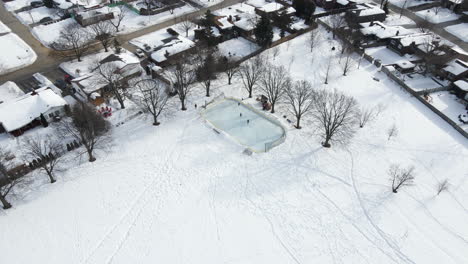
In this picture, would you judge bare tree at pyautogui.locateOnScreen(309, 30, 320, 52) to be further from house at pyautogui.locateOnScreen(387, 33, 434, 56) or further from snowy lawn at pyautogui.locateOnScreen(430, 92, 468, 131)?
snowy lawn at pyautogui.locateOnScreen(430, 92, 468, 131)

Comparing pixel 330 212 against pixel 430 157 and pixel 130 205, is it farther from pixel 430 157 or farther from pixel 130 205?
pixel 130 205

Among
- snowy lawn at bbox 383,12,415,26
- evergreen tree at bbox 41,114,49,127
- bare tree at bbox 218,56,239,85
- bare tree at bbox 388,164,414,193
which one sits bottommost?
bare tree at bbox 388,164,414,193

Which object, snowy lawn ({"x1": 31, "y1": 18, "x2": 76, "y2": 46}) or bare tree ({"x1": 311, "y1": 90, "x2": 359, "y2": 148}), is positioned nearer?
bare tree ({"x1": 311, "y1": 90, "x2": 359, "y2": 148})

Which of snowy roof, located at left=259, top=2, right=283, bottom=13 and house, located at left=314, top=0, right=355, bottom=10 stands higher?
snowy roof, located at left=259, top=2, right=283, bottom=13

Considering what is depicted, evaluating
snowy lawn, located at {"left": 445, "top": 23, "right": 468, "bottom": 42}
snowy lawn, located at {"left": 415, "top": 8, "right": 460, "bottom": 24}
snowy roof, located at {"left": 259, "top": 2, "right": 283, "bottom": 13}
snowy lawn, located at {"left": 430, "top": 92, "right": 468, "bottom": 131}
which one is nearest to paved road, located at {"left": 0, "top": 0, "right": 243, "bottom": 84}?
snowy roof, located at {"left": 259, "top": 2, "right": 283, "bottom": 13}

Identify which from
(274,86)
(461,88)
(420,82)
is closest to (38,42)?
(274,86)

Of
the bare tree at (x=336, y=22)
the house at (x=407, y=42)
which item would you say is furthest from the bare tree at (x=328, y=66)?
the house at (x=407, y=42)

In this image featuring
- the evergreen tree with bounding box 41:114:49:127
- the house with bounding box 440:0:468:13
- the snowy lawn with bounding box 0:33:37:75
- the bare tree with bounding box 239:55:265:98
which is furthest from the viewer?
the house with bounding box 440:0:468:13

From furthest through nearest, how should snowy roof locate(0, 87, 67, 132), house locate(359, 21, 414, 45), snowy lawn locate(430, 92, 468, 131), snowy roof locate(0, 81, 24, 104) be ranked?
house locate(359, 21, 414, 45), snowy roof locate(0, 81, 24, 104), snowy lawn locate(430, 92, 468, 131), snowy roof locate(0, 87, 67, 132)
